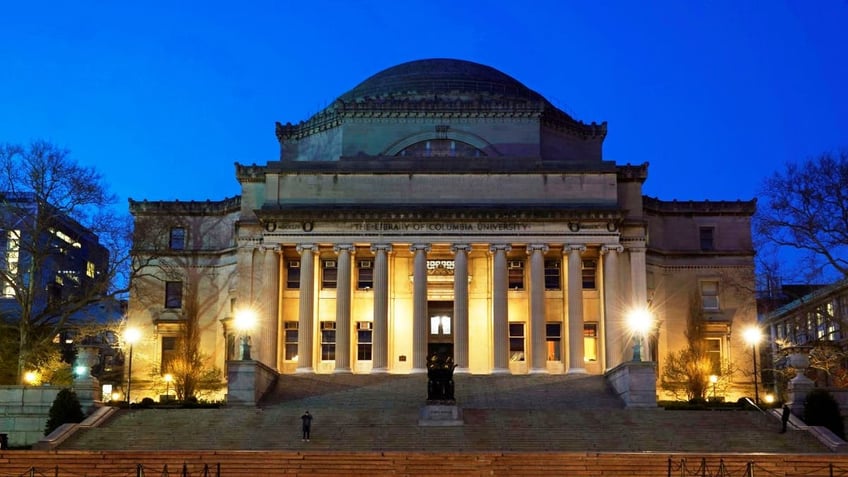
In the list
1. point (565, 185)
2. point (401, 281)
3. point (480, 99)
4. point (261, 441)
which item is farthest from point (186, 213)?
point (261, 441)

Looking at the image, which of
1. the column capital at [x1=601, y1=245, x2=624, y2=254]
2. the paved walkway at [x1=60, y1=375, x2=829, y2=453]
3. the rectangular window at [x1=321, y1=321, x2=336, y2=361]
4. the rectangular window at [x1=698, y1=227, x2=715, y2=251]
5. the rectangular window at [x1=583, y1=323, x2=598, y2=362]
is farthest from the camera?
the rectangular window at [x1=698, y1=227, x2=715, y2=251]

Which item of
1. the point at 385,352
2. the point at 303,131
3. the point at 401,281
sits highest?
the point at 303,131

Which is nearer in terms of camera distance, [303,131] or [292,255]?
[292,255]

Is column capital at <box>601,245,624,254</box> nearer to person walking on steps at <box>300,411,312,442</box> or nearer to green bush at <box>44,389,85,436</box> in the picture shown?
person walking on steps at <box>300,411,312,442</box>

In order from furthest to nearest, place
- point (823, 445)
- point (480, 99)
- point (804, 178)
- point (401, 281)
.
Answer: point (480, 99) → point (401, 281) → point (804, 178) → point (823, 445)

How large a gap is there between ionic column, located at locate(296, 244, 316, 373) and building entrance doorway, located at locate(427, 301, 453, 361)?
6.86m

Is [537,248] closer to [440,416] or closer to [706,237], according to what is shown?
[706,237]

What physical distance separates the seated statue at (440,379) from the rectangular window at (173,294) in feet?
83.4

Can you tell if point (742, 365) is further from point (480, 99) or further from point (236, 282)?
point (236, 282)

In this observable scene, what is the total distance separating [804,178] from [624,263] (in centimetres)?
1313

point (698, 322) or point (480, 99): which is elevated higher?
point (480, 99)

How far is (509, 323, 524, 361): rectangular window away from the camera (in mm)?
56616

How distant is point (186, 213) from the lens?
208 feet

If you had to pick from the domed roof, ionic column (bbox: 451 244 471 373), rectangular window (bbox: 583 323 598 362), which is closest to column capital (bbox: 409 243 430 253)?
ionic column (bbox: 451 244 471 373)
